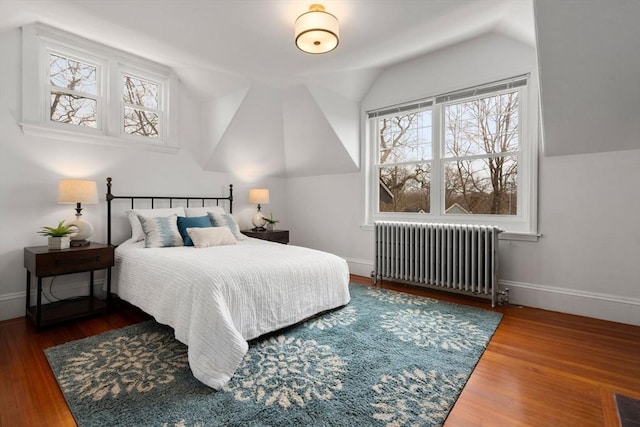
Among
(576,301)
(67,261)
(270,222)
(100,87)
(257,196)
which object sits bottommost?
(576,301)

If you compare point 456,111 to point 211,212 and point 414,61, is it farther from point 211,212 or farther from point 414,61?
point 211,212

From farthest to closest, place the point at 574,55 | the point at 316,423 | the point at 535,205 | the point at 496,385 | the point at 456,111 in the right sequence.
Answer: the point at 456,111, the point at 535,205, the point at 574,55, the point at 496,385, the point at 316,423

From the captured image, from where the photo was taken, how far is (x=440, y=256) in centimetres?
326

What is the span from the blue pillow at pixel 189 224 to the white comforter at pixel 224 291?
0.67ft

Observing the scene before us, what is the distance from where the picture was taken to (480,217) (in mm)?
3262

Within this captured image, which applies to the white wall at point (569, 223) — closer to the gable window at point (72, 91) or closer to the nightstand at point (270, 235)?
the nightstand at point (270, 235)

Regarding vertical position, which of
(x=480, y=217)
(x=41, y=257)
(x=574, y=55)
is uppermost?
(x=574, y=55)

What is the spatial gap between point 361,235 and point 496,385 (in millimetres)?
2603

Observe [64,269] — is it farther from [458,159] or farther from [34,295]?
[458,159]

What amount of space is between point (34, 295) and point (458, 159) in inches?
171

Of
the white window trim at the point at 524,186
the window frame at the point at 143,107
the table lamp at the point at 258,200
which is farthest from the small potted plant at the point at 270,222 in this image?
the white window trim at the point at 524,186

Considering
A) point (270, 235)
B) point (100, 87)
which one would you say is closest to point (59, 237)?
point (100, 87)

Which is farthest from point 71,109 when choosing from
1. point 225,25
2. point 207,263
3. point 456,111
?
point 456,111

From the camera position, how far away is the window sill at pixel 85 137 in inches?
105
